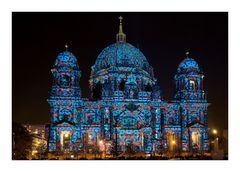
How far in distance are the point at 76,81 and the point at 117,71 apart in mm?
7542

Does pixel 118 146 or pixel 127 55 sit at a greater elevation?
pixel 127 55

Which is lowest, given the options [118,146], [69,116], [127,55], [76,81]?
[118,146]

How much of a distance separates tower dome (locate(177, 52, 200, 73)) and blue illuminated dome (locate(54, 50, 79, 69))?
1354cm

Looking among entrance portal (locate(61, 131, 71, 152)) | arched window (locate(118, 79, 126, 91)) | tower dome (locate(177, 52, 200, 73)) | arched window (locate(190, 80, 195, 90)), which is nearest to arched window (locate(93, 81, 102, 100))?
arched window (locate(118, 79, 126, 91))

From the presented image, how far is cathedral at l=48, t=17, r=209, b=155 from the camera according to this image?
53.2 metres

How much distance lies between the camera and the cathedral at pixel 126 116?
53188 millimetres

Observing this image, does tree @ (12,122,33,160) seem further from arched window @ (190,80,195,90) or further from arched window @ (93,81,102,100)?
arched window @ (190,80,195,90)

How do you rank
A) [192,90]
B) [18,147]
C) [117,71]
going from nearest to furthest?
[18,147]
[192,90]
[117,71]

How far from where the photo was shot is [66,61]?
56.1m

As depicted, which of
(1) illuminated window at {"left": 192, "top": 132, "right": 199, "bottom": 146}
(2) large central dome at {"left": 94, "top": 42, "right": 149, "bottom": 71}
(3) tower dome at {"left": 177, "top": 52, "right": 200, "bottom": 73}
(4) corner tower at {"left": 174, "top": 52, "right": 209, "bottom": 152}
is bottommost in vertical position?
(1) illuminated window at {"left": 192, "top": 132, "right": 199, "bottom": 146}

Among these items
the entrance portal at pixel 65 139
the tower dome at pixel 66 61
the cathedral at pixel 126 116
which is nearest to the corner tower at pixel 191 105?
the cathedral at pixel 126 116
